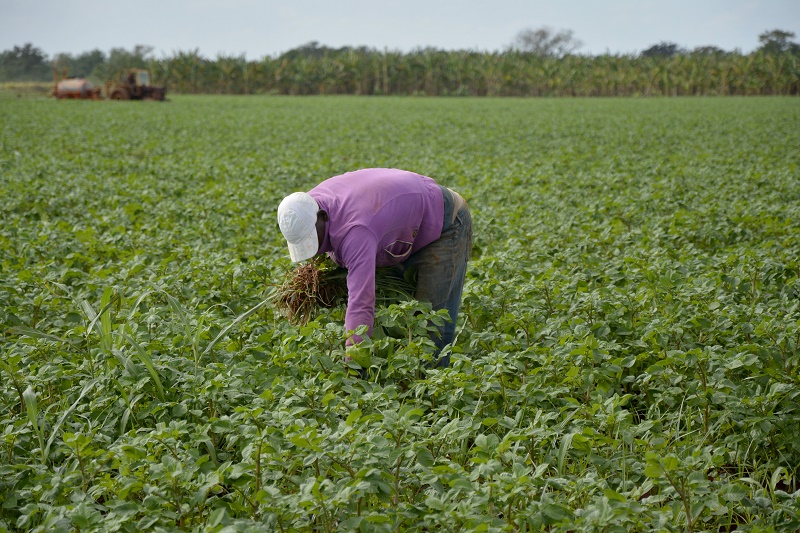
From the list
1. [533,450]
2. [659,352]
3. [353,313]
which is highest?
[353,313]

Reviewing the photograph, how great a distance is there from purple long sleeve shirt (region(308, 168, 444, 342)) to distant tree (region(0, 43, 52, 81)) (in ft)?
279

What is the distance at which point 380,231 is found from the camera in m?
4.09

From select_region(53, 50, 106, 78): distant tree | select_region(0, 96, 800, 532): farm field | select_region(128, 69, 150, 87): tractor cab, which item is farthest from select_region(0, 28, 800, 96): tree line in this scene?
select_region(0, 96, 800, 532): farm field

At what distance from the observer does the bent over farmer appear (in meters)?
3.87

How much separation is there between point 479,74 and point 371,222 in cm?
5958

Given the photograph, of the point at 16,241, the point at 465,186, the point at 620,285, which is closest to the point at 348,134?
the point at 465,186

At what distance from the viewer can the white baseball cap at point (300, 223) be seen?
149 inches

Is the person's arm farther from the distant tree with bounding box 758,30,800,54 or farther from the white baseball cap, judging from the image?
the distant tree with bounding box 758,30,800,54

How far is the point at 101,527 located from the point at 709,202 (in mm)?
8654

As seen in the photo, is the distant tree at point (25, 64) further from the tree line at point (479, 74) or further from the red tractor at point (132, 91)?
the red tractor at point (132, 91)

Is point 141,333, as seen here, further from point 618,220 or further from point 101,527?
point 618,220

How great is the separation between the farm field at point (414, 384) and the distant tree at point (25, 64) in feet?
267

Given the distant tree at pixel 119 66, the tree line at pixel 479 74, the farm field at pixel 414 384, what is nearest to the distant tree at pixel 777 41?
the tree line at pixel 479 74

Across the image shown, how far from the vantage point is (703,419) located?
370cm
